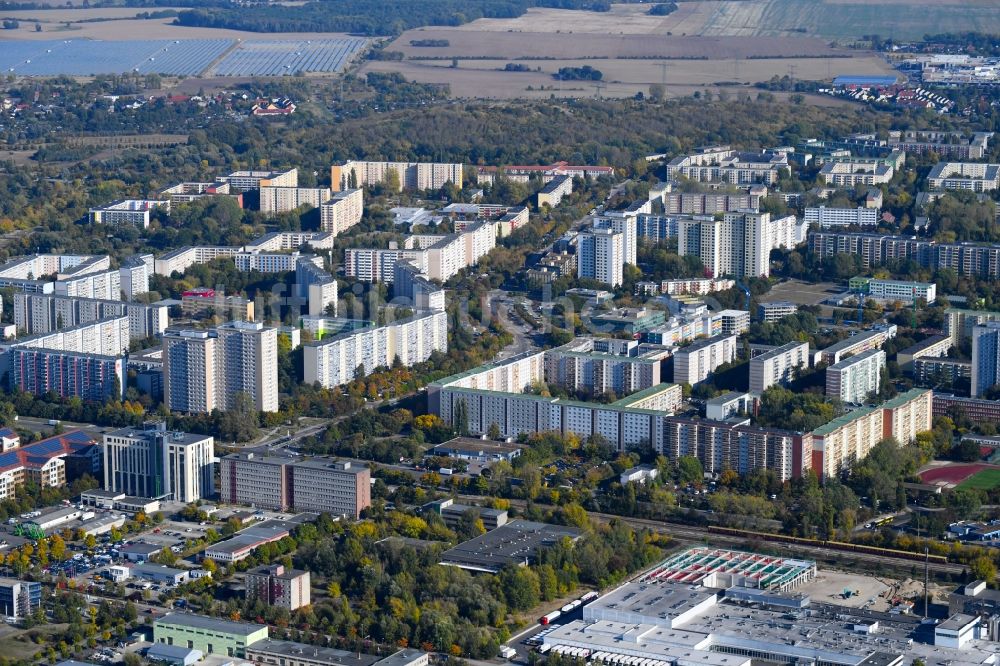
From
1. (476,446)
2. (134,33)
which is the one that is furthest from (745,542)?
(134,33)

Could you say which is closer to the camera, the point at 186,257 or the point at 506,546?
the point at 506,546

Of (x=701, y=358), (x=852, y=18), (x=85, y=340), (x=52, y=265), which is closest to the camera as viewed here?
(x=701, y=358)

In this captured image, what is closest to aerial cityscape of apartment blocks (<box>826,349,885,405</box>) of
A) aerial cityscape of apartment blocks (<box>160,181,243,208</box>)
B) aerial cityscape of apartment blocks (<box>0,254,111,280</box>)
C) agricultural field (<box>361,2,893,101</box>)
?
aerial cityscape of apartment blocks (<box>0,254,111,280</box>)

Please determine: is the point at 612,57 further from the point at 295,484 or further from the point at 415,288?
the point at 295,484

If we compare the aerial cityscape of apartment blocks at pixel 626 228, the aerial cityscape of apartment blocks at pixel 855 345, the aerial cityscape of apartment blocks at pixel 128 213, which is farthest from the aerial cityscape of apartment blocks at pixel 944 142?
the aerial cityscape of apartment blocks at pixel 128 213

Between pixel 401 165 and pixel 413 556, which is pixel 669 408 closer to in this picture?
pixel 413 556

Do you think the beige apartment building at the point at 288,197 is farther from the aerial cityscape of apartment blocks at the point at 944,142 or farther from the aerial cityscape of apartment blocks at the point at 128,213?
the aerial cityscape of apartment blocks at the point at 944,142

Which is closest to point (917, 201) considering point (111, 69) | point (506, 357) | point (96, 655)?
point (506, 357)
